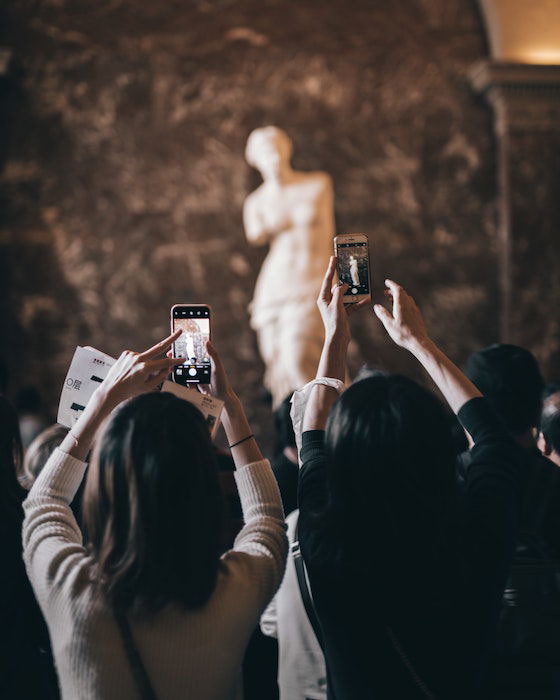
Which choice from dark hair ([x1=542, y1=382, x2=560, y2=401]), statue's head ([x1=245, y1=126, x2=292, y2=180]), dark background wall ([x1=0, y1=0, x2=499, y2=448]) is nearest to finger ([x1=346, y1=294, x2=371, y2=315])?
dark hair ([x1=542, y1=382, x2=560, y2=401])

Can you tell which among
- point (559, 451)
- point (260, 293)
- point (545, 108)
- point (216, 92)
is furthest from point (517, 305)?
point (559, 451)

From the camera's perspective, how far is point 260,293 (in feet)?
21.7

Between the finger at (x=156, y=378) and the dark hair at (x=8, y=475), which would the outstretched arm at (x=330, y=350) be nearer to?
the finger at (x=156, y=378)

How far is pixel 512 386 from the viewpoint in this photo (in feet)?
6.86

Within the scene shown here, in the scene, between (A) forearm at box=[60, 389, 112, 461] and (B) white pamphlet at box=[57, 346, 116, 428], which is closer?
(A) forearm at box=[60, 389, 112, 461]

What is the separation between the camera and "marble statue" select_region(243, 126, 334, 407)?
6.22m

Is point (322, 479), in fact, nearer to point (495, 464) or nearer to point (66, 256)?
point (495, 464)

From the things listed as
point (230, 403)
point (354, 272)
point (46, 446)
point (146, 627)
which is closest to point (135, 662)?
point (146, 627)

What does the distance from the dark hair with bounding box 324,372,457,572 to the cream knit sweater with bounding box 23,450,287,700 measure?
0.58 ft

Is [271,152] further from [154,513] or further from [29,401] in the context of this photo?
[154,513]

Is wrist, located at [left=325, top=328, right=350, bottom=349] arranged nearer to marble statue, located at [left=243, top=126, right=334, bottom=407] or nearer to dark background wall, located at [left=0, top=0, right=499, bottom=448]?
marble statue, located at [left=243, top=126, right=334, bottom=407]

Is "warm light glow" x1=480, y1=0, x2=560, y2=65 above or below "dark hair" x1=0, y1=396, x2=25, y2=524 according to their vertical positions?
above

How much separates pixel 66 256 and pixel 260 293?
196cm

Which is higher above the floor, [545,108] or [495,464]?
[545,108]
